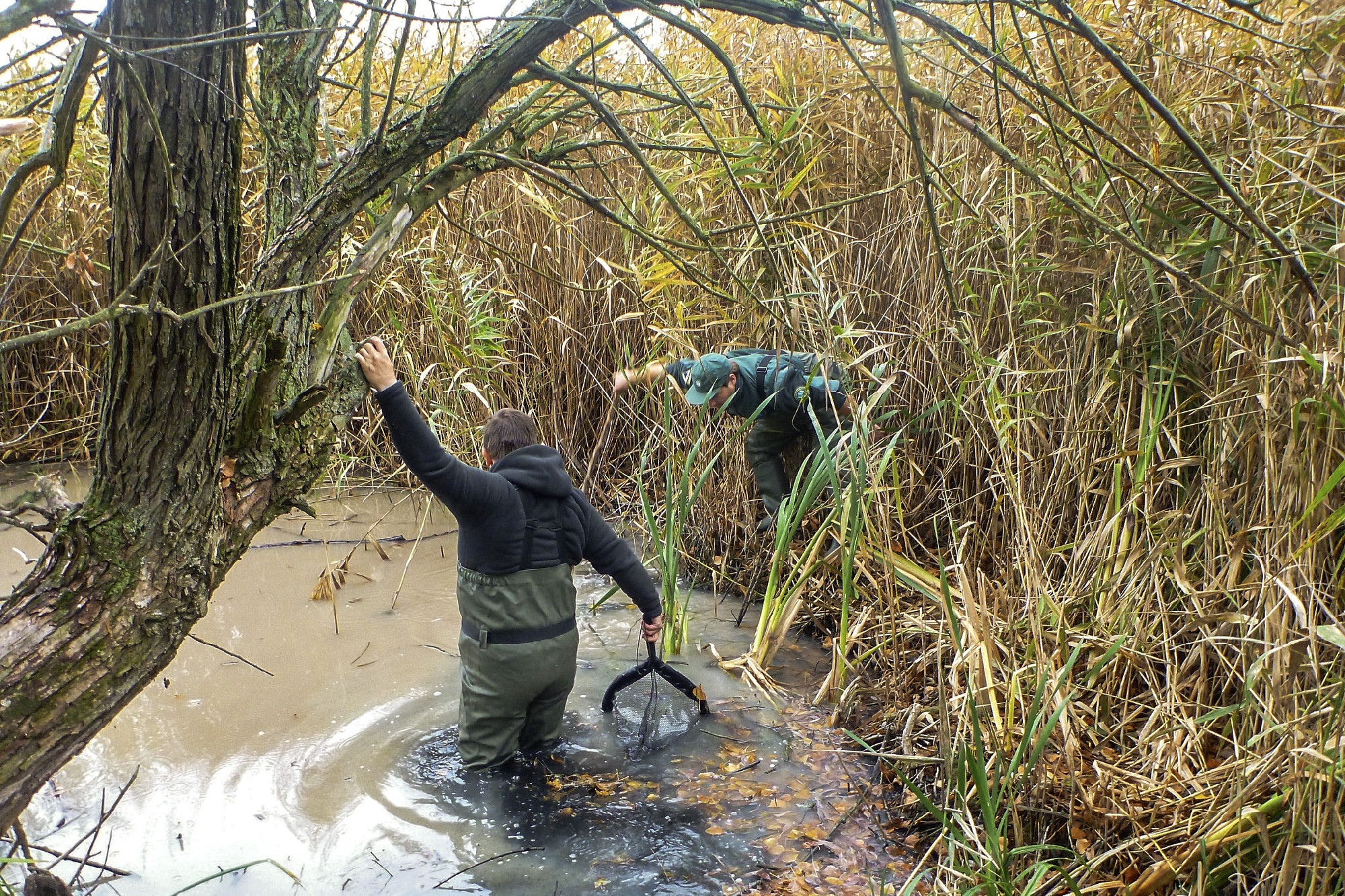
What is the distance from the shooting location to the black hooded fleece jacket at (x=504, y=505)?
2.88m

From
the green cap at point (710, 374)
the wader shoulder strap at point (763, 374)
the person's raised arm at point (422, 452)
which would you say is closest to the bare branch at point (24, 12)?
the person's raised arm at point (422, 452)

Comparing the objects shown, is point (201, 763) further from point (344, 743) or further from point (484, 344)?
point (484, 344)

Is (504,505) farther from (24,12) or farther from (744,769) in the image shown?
(24,12)

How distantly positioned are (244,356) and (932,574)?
2.72 metres

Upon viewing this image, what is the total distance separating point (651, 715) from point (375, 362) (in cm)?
193

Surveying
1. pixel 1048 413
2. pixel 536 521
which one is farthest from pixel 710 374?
pixel 1048 413

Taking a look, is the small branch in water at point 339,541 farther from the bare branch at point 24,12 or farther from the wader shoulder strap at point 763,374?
the bare branch at point 24,12

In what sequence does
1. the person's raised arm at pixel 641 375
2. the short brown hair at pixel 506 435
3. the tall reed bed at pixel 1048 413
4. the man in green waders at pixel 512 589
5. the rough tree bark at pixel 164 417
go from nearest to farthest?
the rough tree bark at pixel 164 417 → the tall reed bed at pixel 1048 413 → the man in green waders at pixel 512 589 → the short brown hair at pixel 506 435 → the person's raised arm at pixel 641 375

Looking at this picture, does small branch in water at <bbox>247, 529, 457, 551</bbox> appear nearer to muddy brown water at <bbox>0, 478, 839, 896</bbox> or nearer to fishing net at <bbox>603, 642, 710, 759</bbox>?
muddy brown water at <bbox>0, 478, 839, 896</bbox>

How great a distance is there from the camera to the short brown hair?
→ 3398 mm

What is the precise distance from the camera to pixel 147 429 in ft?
5.73

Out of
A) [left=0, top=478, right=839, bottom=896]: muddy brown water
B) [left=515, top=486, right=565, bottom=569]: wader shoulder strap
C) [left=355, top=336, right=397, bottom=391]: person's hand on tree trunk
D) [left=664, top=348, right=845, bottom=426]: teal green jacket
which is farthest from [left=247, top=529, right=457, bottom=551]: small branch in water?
[left=355, top=336, right=397, bottom=391]: person's hand on tree trunk

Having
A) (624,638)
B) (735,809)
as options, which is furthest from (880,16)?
(624,638)

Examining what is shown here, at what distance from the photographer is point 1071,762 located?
101 inches
